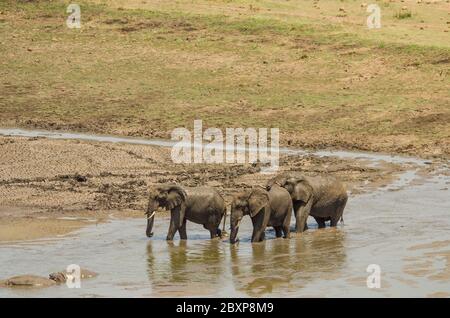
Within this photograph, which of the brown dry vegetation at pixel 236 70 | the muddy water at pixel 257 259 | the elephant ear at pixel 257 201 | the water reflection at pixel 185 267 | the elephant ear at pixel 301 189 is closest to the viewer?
the muddy water at pixel 257 259

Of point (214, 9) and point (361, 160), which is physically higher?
point (214, 9)

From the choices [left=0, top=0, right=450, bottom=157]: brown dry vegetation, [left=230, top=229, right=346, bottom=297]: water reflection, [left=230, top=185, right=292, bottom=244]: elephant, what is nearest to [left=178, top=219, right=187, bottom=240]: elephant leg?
[left=230, top=185, right=292, bottom=244]: elephant

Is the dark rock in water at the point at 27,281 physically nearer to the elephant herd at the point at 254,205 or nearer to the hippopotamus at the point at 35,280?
the hippopotamus at the point at 35,280

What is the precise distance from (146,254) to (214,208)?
1.69 meters

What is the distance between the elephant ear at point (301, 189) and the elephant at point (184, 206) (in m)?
1.32

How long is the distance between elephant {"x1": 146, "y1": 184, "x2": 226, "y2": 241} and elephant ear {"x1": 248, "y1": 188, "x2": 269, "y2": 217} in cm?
77

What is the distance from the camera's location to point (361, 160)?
92.5 feet

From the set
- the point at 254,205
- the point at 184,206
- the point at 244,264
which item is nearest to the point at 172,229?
the point at 184,206

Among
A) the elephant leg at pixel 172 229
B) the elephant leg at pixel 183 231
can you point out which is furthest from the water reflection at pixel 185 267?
the elephant leg at pixel 183 231

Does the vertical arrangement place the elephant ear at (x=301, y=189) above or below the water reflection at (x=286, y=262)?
above

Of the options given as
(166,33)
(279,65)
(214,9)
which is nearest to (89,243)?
(279,65)

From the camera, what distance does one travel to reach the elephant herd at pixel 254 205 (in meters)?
19.7

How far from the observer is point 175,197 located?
19969 mm

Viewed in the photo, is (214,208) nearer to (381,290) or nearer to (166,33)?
(381,290)
